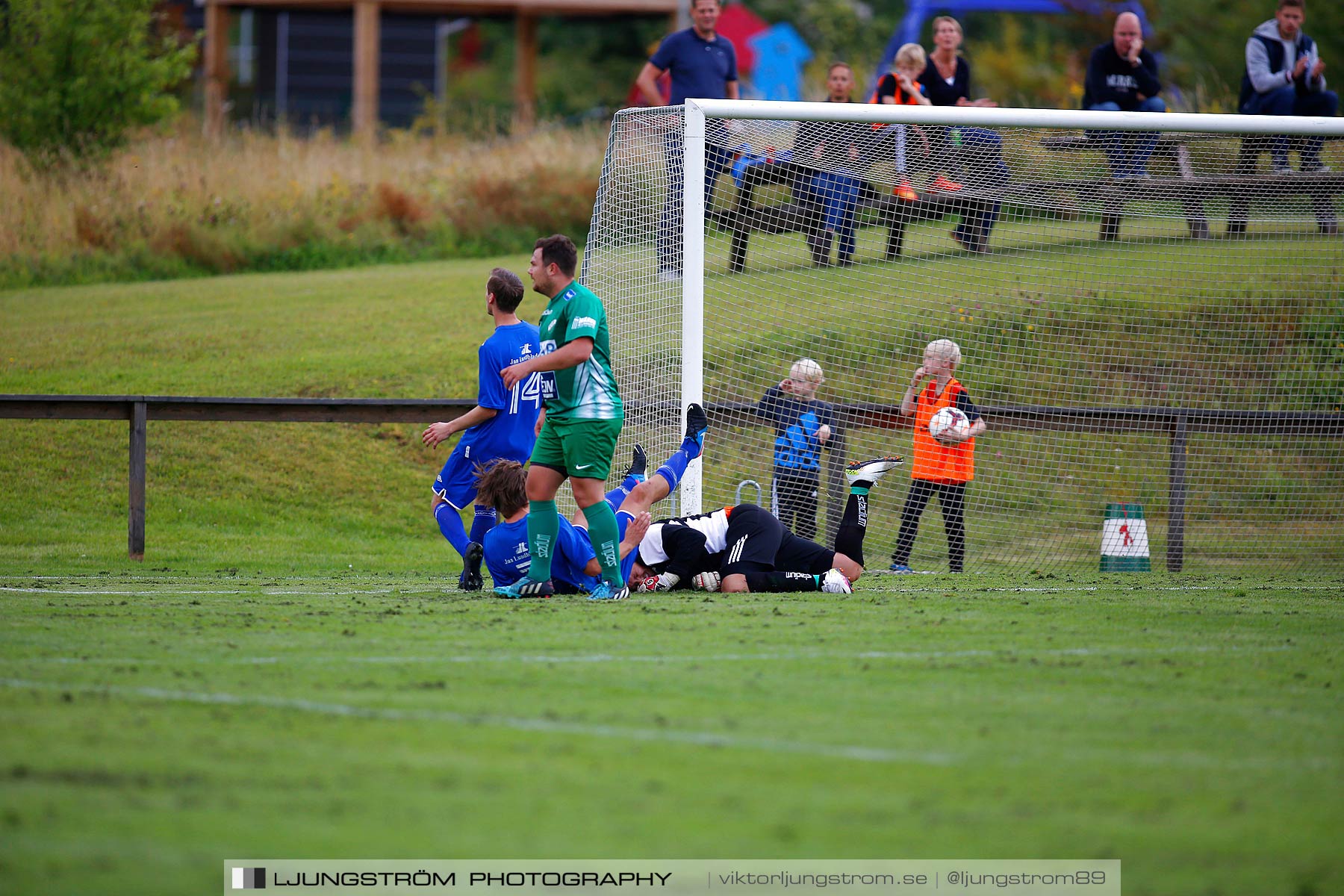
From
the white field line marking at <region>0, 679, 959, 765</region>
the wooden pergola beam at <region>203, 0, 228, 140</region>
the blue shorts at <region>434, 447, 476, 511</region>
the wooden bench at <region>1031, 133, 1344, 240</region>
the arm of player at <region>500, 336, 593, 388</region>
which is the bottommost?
the white field line marking at <region>0, 679, 959, 765</region>

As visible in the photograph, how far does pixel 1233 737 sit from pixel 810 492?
5.88 meters

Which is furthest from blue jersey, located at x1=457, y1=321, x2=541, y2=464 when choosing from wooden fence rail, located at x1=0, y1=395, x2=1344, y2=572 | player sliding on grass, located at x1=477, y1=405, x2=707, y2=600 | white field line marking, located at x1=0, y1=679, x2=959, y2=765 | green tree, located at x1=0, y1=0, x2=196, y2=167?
green tree, located at x1=0, y1=0, x2=196, y2=167

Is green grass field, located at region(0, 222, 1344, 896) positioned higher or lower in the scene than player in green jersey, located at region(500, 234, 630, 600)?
lower

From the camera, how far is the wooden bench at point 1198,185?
35.8 feet

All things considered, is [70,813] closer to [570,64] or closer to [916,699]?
[916,699]

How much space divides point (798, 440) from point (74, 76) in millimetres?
13988

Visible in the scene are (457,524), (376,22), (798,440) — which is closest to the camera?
(457,524)

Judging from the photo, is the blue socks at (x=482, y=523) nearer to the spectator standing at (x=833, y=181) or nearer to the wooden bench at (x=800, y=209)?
the wooden bench at (x=800, y=209)

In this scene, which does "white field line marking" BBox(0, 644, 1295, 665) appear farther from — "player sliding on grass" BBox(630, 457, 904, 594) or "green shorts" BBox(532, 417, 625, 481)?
"player sliding on grass" BBox(630, 457, 904, 594)

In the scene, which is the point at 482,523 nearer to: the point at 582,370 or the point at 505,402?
the point at 505,402

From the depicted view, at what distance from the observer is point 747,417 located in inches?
430

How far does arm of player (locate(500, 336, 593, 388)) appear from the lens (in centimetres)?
752

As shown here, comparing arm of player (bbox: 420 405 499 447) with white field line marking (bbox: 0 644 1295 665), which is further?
arm of player (bbox: 420 405 499 447)

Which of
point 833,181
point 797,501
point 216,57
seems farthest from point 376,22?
point 797,501
